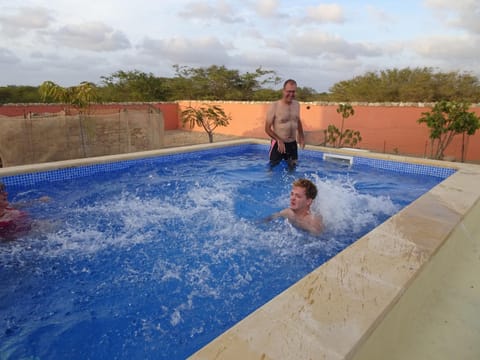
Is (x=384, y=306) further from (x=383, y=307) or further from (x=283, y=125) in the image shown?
(x=283, y=125)

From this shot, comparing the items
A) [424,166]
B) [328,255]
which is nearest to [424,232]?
[328,255]

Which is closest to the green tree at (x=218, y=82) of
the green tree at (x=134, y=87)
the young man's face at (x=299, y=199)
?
the green tree at (x=134, y=87)

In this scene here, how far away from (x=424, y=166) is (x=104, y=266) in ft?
20.8

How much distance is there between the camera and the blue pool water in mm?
2238

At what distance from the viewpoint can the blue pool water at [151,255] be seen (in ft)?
7.34

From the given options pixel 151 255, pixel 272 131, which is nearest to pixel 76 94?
pixel 272 131

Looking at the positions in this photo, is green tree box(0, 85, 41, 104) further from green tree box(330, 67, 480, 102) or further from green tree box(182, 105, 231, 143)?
green tree box(330, 67, 480, 102)

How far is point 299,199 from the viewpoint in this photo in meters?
3.37

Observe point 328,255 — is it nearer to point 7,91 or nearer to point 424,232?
point 424,232

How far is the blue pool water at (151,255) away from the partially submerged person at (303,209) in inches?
4.0

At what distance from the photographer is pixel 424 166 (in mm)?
6789

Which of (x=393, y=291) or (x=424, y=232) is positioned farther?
(x=424, y=232)

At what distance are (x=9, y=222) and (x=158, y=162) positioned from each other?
3978 mm

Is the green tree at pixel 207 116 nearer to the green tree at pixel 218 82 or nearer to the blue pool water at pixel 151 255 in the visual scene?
the blue pool water at pixel 151 255
